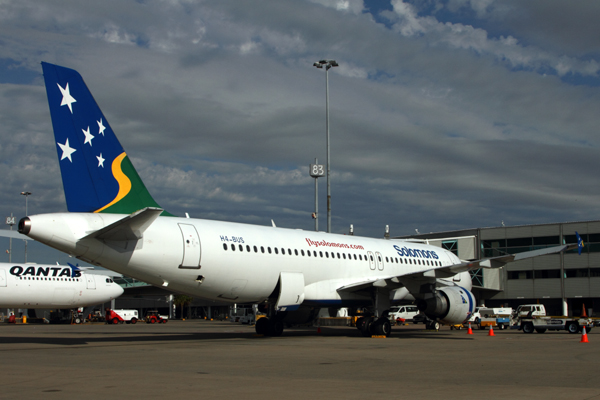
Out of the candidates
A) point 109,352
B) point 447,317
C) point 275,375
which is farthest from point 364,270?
point 275,375

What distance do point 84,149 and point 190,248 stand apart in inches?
168

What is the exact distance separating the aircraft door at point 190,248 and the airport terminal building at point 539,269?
39.9m

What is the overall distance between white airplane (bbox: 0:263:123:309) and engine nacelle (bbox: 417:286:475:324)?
3014cm

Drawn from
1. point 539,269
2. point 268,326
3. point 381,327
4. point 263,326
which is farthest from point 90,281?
point 539,269

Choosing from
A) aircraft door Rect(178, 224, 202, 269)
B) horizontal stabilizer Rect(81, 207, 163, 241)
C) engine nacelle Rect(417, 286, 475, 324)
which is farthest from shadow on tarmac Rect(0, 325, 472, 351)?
horizontal stabilizer Rect(81, 207, 163, 241)

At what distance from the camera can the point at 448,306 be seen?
2216 cm

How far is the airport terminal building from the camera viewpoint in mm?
50500

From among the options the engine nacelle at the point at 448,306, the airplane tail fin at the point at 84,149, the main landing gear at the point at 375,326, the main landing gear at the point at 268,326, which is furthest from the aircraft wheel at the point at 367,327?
the airplane tail fin at the point at 84,149

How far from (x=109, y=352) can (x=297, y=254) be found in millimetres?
8342

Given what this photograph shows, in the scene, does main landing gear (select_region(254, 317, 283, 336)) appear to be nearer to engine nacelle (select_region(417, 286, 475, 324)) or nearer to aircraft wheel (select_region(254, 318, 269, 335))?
aircraft wheel (select_region(254, 318, 269, 335))

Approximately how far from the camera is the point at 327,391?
8547 mm

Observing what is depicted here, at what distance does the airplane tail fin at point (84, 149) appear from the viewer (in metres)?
16.9

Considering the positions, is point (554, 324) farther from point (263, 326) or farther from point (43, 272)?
point (43, 272)

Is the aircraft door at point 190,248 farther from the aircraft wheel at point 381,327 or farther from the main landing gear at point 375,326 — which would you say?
the aircraft wheel at point 381,327
